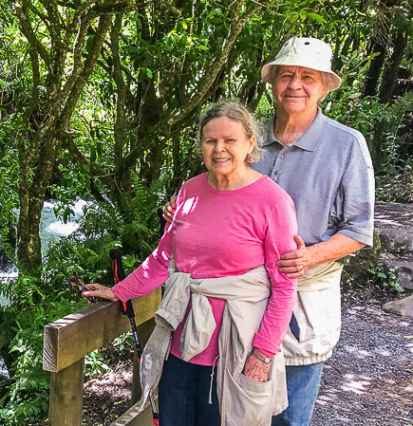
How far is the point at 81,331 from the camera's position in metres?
2.41

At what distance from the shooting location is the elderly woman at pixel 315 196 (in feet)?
7.63

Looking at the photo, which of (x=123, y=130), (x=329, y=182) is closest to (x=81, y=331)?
(x=329, y=182)

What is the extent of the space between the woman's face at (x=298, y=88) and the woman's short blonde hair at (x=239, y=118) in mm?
174

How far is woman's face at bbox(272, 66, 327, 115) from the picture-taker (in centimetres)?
239

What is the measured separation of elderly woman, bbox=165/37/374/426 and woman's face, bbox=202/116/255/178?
250mm

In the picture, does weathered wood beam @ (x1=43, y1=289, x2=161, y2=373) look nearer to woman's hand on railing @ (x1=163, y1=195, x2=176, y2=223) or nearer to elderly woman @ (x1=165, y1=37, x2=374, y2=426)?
woman's hand on railing @ (x1=163, y1=195, x2=176, y2=223)

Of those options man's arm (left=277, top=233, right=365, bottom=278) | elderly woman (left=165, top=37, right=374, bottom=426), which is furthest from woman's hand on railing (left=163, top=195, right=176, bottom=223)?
man's arm (left=277, top=233, right=365, bottom=278)

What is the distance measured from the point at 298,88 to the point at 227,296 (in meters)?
0.93

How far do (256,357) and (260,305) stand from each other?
20 centimetres

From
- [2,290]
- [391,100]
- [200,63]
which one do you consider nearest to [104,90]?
[200,63]

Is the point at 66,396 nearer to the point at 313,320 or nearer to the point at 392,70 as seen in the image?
the point at 313,320

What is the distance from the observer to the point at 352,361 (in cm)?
567

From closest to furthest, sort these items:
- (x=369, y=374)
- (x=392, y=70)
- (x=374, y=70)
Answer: (x=369, y=374) → (x=392, y=70) → (x=374, y=70)

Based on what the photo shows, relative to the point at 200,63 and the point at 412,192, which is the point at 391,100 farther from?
the point at 200,63
